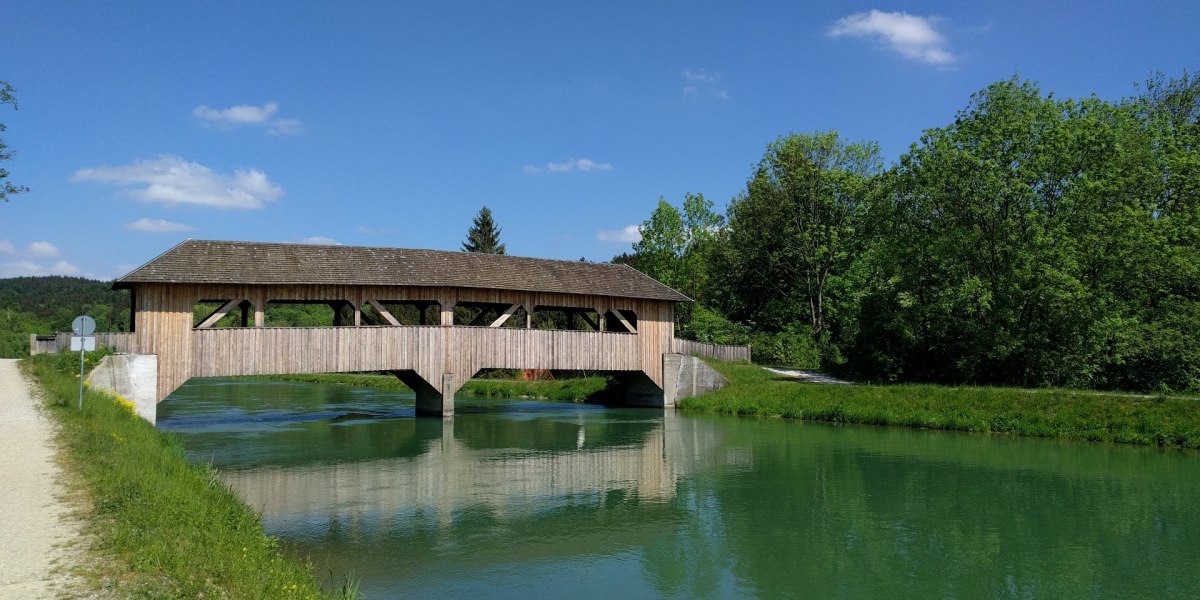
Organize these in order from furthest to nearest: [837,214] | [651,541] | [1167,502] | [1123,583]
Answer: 1. [837,214]
2. [1167,502]
3. [651,541]
4. [1123,583]

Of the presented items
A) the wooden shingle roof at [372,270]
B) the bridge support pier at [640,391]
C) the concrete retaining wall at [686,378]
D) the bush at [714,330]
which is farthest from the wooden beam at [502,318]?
the bush at [714,330]

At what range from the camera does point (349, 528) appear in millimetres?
11156

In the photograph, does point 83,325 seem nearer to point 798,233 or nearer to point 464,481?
point 464,481

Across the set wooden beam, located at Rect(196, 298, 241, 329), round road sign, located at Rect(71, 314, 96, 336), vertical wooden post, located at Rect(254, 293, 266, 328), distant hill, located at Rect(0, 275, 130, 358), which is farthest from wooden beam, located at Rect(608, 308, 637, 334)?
distant hill, located at Rect(0, 275, 130, 358)

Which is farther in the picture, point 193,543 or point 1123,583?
point 1123,583

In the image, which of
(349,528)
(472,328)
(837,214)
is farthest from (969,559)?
(837,214)

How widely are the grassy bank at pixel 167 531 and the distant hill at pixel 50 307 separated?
115 feet

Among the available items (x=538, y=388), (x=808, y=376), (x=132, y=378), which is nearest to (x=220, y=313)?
(x=132, y=378)

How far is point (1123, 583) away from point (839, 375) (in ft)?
76.8

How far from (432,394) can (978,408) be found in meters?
16.3

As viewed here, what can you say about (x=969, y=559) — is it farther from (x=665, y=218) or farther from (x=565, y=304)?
(x=665, y=218)

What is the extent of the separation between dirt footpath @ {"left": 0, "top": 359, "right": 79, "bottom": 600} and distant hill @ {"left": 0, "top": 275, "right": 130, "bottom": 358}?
33399 millimetres

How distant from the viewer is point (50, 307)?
91500 mm

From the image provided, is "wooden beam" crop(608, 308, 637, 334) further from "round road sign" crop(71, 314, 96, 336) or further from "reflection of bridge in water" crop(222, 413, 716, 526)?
"round road sign" crop(71, 314, 96, 336)
